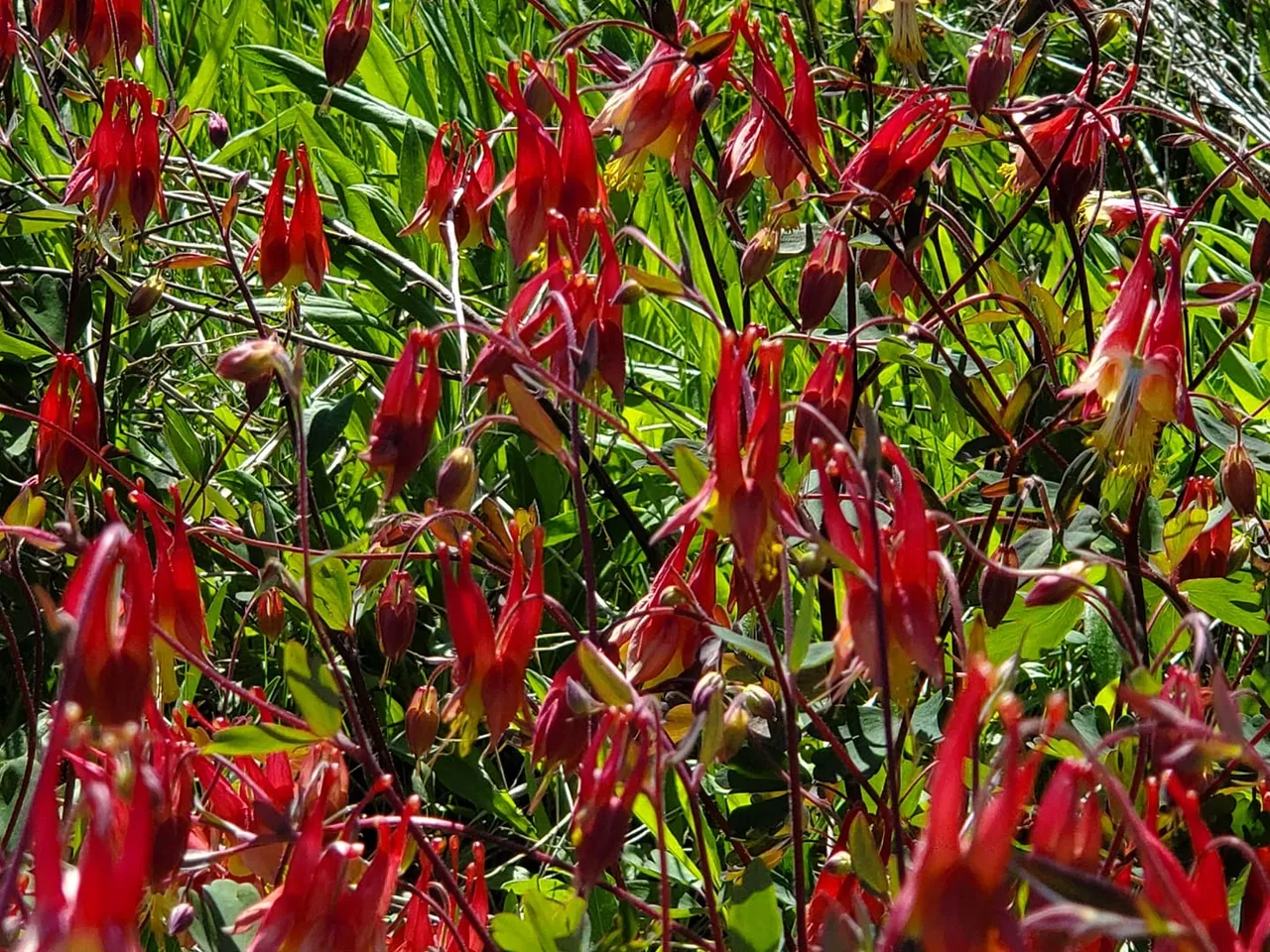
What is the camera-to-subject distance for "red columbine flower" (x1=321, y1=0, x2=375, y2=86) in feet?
5.00

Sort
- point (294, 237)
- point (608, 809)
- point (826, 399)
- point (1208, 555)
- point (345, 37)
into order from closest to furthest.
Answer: point (608, 809)
point (826, 399)
point (1208, 555)
point (294, 237)
point (345, 37)

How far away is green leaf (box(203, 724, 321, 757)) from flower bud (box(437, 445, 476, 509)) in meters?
0.25

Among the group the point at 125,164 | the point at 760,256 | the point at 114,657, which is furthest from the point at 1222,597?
the point at 125,164

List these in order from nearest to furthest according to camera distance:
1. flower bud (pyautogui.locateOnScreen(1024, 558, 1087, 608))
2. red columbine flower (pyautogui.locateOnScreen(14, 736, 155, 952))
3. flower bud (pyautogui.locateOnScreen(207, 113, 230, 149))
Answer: red columbine flower (pyautogui.locateOnScreen(14, 736, 155, 952)), flower bud (pyautogui.locateOnScreen(1024, 558, 1087, 608)), flower bud (pyautogui.locateOnScreen(207, 113, 230, 149))

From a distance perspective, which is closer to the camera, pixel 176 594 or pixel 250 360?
pixel 250 360

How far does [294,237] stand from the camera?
55.9 inches

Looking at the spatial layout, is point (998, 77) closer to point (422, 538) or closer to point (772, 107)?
point (772, 107)

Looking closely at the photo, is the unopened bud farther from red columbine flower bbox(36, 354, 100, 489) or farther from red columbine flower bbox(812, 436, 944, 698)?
red columbine flower bbox(36, 354, 100, 489)

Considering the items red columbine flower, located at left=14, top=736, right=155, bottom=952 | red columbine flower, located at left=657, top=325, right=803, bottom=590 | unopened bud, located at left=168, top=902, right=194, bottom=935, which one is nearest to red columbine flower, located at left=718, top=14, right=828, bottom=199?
red columbine flower, located at left=657, top=325, right=803, bottom=590

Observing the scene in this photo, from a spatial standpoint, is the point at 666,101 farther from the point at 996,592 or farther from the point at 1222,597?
the point at 1222,597

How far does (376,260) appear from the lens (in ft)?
6.39

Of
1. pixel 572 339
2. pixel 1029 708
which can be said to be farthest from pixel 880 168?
pixel 1029 708

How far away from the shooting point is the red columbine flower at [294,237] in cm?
140

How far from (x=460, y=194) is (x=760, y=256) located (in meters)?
0.34
